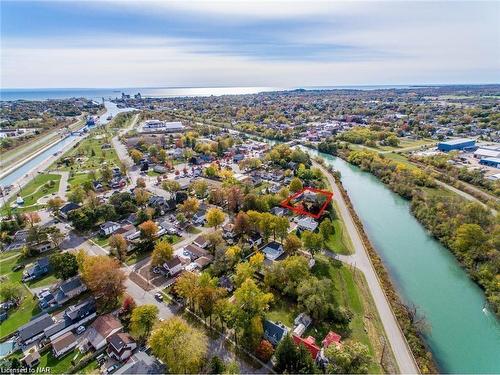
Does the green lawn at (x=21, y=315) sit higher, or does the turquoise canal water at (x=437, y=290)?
the green lawn at (x=21, y=315)

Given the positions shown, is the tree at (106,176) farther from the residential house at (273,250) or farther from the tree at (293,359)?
the tree at (293,359)

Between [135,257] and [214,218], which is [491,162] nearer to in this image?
[214,218]

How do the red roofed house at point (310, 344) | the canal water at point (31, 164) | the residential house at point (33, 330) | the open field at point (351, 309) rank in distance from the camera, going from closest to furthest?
the red roofed house at point (310, 344) → the residential house at point (33, 330) → the open field at point (351, 309) → the canal water at point (31, 164)

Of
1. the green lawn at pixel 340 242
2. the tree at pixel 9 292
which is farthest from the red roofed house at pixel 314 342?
the tree at pixel 9 292

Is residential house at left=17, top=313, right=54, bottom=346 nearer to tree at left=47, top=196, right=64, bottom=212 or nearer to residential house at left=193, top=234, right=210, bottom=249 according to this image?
residential house at left=193, top=234, right=210, bottom=249

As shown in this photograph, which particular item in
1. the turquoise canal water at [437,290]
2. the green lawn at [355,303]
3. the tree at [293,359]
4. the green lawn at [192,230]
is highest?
the tree at [293,359]

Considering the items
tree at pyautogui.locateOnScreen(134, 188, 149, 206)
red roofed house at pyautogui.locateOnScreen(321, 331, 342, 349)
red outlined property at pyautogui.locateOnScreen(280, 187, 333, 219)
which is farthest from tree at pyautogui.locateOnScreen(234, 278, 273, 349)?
tree at pyautogui.locateOnScreen(134, 188, 149, 206)

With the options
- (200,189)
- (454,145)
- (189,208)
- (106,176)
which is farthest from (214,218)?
(454,145)
